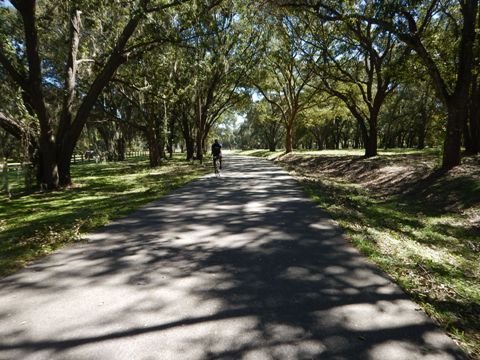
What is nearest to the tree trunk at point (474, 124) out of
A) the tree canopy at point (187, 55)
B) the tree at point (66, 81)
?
the tree canopy at point (187, 55)

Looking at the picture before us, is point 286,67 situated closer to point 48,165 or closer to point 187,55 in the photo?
point 187,55

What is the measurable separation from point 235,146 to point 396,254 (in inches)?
5815

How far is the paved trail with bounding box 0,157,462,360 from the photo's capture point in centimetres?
292

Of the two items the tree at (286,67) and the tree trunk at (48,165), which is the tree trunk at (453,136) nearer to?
the tree at (286,67)

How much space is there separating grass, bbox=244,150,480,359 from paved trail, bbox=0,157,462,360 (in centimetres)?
33

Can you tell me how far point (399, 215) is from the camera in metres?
8.41

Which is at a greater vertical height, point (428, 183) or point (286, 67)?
point (286, 67)

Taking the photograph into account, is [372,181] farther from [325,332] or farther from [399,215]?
[325,332]

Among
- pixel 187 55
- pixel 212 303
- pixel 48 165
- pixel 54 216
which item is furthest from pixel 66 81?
pixel 212 303

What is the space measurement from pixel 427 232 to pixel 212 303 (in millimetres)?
5629

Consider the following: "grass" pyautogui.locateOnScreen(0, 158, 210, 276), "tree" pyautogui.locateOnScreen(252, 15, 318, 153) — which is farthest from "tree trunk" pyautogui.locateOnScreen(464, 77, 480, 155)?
"grass" pyautogui.locateOnScreen(0, 158, 210, 276)

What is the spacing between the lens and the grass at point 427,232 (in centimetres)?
375

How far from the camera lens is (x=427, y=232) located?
22.3ft

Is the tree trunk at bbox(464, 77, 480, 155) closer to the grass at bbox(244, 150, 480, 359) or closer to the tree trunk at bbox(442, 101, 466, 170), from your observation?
the grass at bbox(244, 150, 480, 359)
